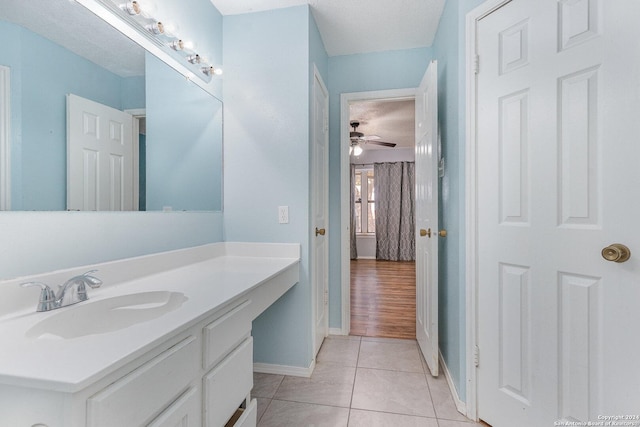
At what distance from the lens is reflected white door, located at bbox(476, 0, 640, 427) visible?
3.31 ft

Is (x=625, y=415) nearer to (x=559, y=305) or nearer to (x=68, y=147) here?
(x=559, y=305)

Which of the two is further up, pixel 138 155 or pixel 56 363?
pixel 138 155

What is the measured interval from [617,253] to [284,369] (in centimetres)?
183

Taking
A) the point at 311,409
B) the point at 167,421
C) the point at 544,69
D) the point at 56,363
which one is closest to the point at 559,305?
the point at 544,69

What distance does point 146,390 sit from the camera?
0.68 m

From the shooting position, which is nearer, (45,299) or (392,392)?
(45,299)

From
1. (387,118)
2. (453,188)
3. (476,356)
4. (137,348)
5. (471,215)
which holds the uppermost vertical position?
(387,118)

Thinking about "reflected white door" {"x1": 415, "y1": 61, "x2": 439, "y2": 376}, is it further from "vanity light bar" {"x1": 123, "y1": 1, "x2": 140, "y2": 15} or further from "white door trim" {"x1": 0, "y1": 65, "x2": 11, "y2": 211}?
"white door trim" {"x1": 0, "y1": 65, "x2": 11, "y2": 211}

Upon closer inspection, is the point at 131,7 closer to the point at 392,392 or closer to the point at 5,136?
the point at 5,136

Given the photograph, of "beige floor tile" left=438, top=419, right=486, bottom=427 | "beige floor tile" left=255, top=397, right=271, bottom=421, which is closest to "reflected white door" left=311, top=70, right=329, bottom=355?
"beige floor tile" left=255, top=397, right=271, bottom=421

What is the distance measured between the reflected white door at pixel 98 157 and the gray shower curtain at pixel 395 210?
18.5ft

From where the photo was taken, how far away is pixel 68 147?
105 cm

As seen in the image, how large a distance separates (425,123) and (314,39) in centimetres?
101

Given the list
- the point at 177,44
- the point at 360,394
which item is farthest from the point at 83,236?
the point at 360,394
